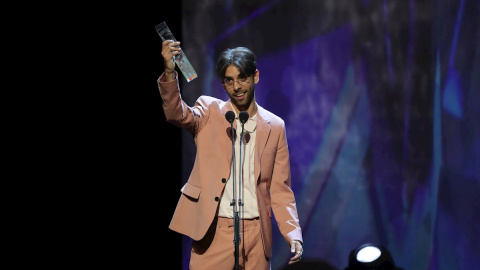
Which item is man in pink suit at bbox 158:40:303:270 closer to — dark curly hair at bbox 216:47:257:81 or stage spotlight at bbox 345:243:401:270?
dark curly hair at bbox 216:47:257:81

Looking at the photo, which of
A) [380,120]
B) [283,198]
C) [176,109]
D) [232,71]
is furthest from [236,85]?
[380,120]

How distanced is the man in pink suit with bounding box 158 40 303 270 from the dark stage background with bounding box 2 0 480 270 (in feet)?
3.70

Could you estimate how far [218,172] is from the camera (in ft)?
8.62

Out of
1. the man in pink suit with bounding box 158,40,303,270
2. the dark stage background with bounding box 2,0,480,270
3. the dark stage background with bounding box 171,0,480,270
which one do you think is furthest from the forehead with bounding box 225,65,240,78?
the dark stage background with bounding box 171,0,480,270

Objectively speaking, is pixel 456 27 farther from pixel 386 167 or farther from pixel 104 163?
pixel 104 163

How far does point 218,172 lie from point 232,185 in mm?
90

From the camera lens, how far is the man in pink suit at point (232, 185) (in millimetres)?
2609

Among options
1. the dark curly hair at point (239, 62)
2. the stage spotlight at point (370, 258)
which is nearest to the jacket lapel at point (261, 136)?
the dark curly hair at point (239, 62)

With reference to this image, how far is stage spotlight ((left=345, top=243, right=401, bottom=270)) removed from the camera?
3691mm

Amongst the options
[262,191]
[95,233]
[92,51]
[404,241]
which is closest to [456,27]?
[404,241]

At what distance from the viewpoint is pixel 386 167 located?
4008 millimetres

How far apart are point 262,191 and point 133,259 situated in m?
1.47

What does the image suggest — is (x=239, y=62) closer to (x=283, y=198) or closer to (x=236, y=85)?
(x=236, y=85)

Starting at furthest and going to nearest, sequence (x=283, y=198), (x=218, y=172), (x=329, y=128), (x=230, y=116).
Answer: (x=329, y=128), (x=283, y=198), (x=218, y=172), (x=230, y=116)
